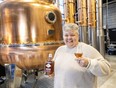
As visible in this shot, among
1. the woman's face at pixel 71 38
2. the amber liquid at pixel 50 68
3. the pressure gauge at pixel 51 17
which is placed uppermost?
the pressure gauge at pixel 51 17

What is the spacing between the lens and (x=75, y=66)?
1510 mm

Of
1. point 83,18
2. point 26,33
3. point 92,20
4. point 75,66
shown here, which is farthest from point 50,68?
point 92,20

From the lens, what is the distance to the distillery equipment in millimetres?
3660

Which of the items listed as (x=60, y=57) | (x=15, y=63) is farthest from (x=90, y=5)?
(x=60, y=57)

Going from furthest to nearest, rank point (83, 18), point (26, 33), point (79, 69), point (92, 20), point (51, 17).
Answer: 1. point (92, 20)
2. point (83, 18)
3. point (51, 17)
4. point (26, 33)
5. point (79, 69)

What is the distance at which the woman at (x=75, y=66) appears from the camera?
1.43 metres

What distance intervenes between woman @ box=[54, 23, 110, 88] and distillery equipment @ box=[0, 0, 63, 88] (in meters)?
2.13

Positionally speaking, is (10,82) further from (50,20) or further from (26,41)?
(50,20)

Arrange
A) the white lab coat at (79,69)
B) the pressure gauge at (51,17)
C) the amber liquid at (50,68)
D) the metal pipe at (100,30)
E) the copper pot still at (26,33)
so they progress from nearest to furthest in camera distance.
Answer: the white lab coat at (79,69) < the amber liquid at (50,68) < the copper pot still at (26,33) < the pressure gauge at (51,17) < the metal pipe at (100,30)

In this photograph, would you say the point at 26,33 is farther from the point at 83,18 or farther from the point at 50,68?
the point at 83,18

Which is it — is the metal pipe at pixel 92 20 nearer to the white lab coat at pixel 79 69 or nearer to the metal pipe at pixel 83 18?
the metal pipe at pixel 83 18

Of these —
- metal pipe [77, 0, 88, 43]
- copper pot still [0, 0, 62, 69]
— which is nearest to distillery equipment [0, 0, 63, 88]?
copper pot still [0, 0, 62, 69]

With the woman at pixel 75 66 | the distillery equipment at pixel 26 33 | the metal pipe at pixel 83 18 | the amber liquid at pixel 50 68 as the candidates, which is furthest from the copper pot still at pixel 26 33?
the metal pipe at pixel 83 18

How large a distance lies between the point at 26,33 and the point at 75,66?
2.34 metres
